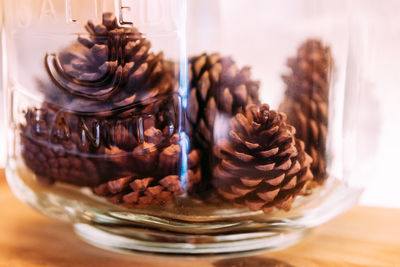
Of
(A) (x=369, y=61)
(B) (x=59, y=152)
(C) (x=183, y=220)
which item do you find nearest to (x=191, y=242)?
(C) (x=183, y=220)

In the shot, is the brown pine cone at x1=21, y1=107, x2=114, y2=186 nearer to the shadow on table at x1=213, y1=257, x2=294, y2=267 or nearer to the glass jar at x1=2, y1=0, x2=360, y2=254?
the glass jar at x1=2, y1=0, x2=360, y2=254

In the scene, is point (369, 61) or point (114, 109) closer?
point (114, 109)

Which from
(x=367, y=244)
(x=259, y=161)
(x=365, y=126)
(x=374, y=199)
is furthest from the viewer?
(x=374, y=199)

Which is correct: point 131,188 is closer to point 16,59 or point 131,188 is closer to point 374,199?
point 16,59

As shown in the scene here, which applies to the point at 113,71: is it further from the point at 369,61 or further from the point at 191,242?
the point at 369,61

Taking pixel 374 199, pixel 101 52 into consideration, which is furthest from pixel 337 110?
pixel 374 199

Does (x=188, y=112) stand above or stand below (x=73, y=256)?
above
